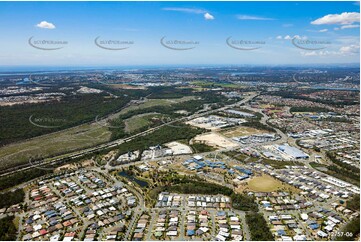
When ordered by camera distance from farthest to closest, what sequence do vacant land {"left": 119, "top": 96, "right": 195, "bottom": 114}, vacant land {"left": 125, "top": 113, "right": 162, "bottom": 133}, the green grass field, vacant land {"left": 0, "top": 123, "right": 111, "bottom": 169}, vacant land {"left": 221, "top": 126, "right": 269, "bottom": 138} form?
vacant land {"left": 119, "top": 96, "right": 195, "bottom": 114}, vacant land {"left": 125, "top": 113, "right": 162, "bottom": 133}, vacant land {"left": 221, "top": 126, "right": 269, "bottom": 138}, the green grass field, vacant land {"left": 0, "top": 123, "right": 111, "bottom": 169}

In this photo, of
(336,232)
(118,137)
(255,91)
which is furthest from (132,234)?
(255,91)

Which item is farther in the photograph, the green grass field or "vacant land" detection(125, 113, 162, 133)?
"vacant land" detection(125, 113, 162, 133)

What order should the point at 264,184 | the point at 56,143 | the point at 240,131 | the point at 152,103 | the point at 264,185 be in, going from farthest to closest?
the point at 152,103
the point at 240,131
the point at 56,143
the point at 264,184
the point at 264,185

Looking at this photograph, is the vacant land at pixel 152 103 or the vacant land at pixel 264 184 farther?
the vacant land at pixel 152 103

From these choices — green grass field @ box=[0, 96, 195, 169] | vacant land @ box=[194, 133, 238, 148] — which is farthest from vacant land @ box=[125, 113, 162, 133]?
vacant land @ box=[194, 133, 238, 148]

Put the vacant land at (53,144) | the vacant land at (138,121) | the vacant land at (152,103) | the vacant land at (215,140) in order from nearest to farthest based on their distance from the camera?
the vacant land at (53,144)
the vacant land at (215,140)
the vacant land at (138,121)
the vacant land at (152,103)

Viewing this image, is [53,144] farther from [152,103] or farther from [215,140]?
[152,103]

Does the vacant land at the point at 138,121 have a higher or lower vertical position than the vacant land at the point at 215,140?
lower

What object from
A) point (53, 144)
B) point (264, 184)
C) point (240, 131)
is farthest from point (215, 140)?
point (53, 144)

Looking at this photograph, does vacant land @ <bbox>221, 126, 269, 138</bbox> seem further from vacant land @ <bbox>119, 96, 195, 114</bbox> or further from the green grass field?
vacant land @ <bbox>119, 96, 195, 114</bbox>

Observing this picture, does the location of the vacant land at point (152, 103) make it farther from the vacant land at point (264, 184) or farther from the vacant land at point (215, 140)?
the vacant land at point (264, 184)

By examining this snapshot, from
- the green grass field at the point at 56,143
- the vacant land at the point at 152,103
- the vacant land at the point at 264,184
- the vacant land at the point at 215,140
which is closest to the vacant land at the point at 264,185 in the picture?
the vacant land at the point at 264,184
